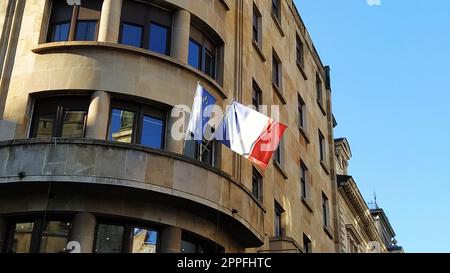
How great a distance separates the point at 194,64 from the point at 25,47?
5.34 metres

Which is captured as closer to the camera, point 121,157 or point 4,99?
point 121,157

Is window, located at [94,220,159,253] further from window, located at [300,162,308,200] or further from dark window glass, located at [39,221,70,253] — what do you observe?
window, located at [300,162,308,200]

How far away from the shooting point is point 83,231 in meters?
18.2

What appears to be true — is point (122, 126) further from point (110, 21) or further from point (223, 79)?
point (223, 79)

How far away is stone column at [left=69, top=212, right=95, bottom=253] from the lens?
18141 millimetres

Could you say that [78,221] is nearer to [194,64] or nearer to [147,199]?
[147,199]

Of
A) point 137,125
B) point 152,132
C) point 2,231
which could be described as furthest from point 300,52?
point 2,231

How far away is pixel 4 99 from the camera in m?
20.4

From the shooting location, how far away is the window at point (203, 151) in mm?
21500

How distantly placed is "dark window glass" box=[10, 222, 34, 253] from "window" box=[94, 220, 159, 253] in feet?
5.69

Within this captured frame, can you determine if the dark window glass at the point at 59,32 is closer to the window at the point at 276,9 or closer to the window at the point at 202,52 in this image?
the window at the point at 202,52

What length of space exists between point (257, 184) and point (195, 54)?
5688 millimetres
